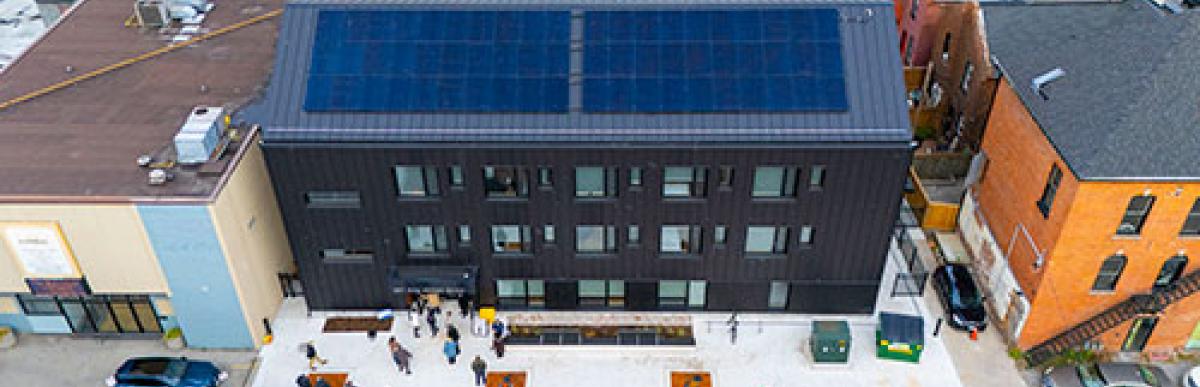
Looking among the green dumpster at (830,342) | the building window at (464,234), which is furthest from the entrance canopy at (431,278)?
the green dumpster at (830,342)

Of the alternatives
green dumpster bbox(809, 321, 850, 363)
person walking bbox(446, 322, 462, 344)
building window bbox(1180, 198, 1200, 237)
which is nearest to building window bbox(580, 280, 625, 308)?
person walking bbox(446, 322, 462, 344)

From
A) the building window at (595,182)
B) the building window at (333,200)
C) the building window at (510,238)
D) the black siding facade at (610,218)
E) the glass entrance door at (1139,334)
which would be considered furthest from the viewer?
the glass entrance door at (1139,334)

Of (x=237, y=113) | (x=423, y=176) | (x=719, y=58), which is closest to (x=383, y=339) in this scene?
(x=423, y=176)

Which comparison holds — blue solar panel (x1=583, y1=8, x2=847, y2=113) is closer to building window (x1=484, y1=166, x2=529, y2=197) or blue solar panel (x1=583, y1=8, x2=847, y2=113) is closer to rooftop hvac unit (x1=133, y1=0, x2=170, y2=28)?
building window (x1=484, y1=166, x2=529, y2=197)

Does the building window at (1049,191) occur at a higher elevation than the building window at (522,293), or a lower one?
higher

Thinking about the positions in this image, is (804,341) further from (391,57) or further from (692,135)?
(391,57)

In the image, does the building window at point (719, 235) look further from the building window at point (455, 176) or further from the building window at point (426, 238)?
the building window at point (426, 238)

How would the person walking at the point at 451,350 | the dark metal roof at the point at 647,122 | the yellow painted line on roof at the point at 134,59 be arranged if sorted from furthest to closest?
the yellow painted line on roof at the point at 134,59
the person walking at the point at 451,350
the dark metal roof at the point at 647,122
